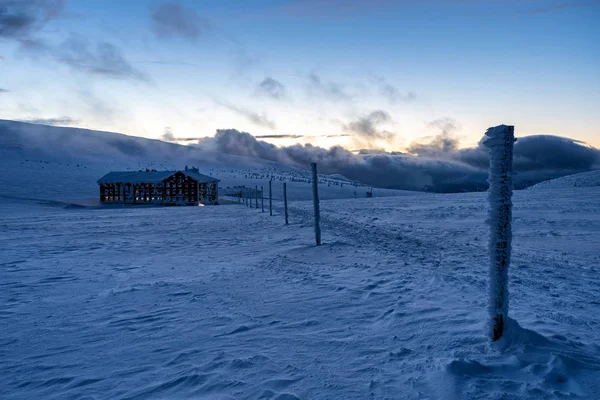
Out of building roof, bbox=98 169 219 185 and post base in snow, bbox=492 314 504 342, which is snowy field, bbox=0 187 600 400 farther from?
building roof, bbox=98 169 219 185

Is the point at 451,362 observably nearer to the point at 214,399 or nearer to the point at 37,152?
the point at 214,399

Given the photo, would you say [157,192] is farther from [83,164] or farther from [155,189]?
[83,164]

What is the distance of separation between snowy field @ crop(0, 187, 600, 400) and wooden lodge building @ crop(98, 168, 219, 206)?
174 feet

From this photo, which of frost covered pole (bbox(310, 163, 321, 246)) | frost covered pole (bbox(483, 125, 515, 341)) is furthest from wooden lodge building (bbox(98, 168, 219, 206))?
frost covered pole (bbox(483, 125, 515, 341))

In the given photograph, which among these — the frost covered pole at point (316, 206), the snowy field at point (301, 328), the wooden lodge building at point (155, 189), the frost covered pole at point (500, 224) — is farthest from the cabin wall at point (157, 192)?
the frost covered pole at point (500, 224)

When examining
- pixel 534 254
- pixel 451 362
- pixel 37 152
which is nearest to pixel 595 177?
pixel 534 254

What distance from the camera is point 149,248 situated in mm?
14766

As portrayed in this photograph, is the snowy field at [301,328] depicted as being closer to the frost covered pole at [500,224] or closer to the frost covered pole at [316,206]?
the frost covered pole at [500,224]

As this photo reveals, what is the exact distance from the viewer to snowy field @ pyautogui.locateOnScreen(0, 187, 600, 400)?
397 cm

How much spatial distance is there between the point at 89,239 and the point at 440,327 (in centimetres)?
1710

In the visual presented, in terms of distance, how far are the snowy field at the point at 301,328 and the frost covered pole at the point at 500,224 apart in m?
0.25

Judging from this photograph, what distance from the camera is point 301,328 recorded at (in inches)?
221

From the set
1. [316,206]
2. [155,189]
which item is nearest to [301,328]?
[316,206]

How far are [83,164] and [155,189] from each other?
65269mm
